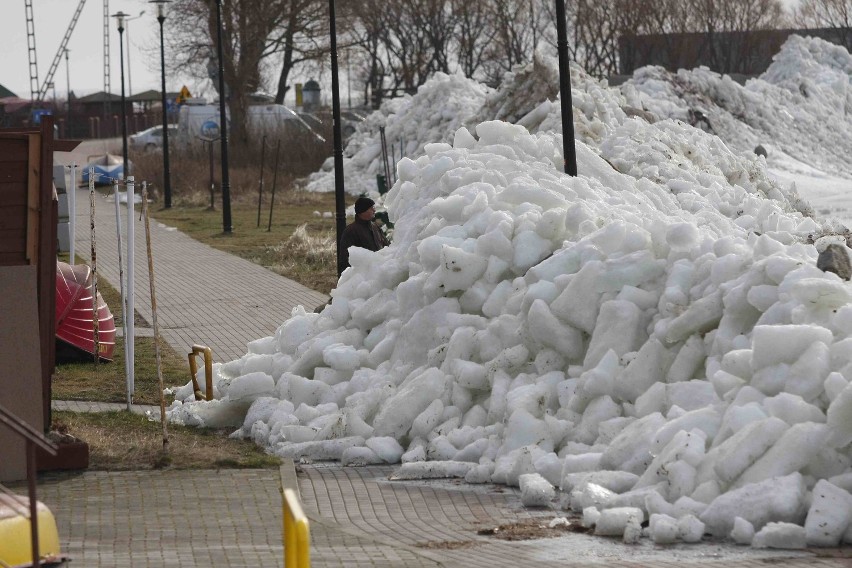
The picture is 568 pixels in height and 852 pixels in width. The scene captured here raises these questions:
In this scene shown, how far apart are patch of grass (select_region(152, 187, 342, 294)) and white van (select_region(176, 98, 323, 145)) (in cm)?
974

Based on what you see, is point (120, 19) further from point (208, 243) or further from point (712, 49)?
point (712, 49)

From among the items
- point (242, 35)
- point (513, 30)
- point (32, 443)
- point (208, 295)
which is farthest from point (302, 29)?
point (32, 443)

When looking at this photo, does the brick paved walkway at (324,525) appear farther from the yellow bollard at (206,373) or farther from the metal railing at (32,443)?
the yellow bollard at (206,373)

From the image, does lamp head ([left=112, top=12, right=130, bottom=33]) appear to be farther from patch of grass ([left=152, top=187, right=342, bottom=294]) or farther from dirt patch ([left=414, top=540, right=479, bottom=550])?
dirt patch ([left=414, top=540, right=479, bottom=550])

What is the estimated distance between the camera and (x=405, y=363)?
11.5 metres

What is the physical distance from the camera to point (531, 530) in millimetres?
8477

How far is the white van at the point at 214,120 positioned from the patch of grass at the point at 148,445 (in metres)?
44.0

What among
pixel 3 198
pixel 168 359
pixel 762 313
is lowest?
pixel 168 359

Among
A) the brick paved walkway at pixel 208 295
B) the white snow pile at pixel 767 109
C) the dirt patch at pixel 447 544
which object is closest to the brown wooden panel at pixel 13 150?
the dirt patch at pixel 447 544

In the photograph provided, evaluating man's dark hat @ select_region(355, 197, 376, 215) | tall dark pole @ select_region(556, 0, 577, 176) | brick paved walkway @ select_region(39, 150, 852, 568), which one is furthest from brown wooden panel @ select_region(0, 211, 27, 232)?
tall dark pole @ select_region(556, 0, 577, 176)

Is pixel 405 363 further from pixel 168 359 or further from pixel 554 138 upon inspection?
pixel 554 138

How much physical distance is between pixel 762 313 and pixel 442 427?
2413mm

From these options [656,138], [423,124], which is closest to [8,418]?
[656,138]

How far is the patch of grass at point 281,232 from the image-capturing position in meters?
25.1
